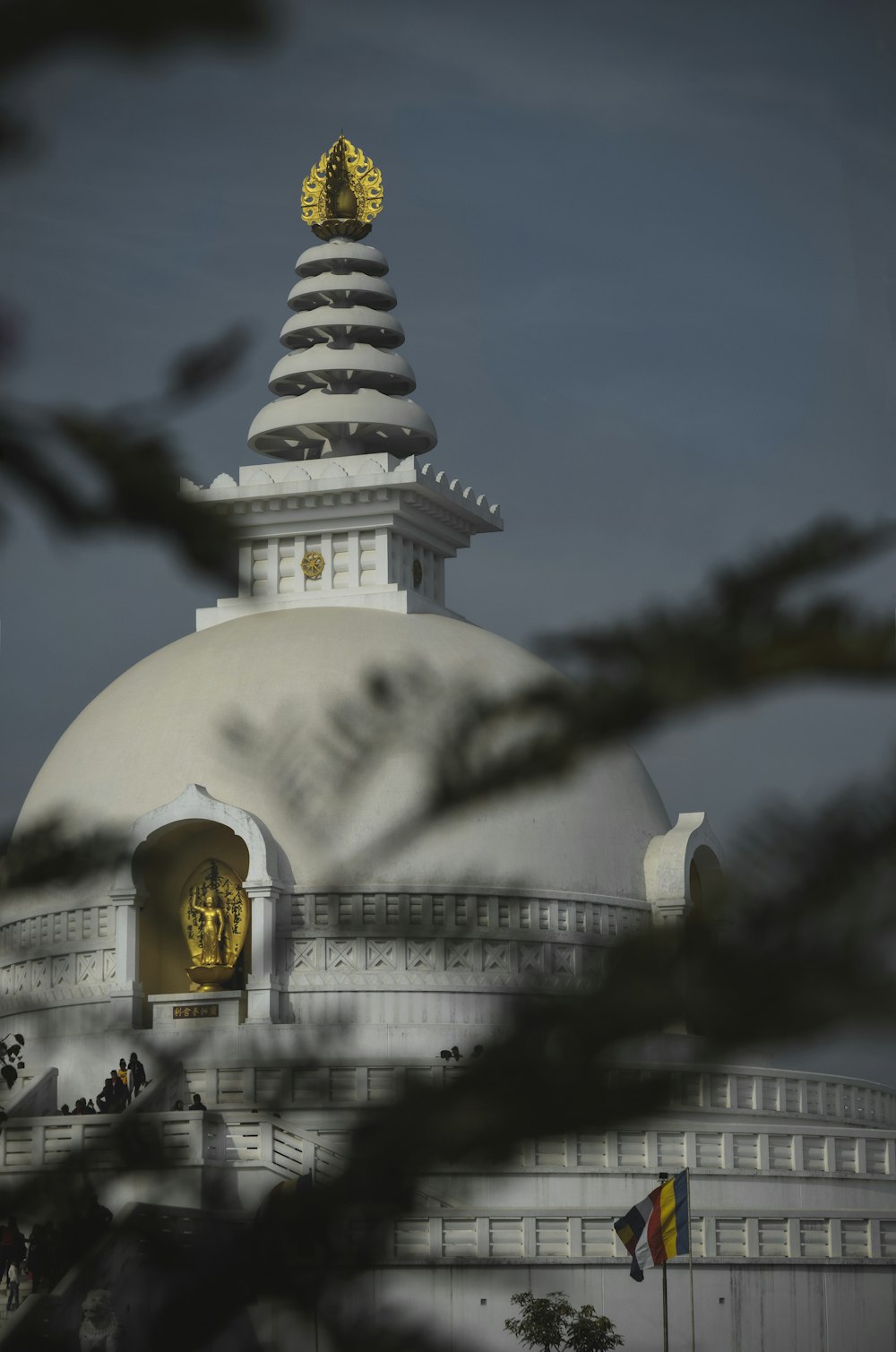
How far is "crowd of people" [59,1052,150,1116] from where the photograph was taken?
99.2 ft

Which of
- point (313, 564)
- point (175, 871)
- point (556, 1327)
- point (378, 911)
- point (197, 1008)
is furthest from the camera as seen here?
point (313, 564)

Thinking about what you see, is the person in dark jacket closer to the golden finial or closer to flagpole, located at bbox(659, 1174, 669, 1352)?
flagpole, located at bbox(659, 1174, 669, 1352)

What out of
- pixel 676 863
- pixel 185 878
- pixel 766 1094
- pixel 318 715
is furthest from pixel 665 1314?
pixel 185 878

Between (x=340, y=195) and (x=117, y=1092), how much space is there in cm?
2100

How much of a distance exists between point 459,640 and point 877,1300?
15202 mm

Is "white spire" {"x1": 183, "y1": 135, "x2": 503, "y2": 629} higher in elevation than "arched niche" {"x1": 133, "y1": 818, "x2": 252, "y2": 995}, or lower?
higher

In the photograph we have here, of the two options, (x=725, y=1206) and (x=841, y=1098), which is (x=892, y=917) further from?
(x=841, y=1098)

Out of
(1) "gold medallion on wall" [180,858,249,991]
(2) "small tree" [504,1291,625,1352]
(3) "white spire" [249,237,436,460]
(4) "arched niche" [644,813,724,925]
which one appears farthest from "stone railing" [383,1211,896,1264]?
(3) "white spire" [249,237,436,460]

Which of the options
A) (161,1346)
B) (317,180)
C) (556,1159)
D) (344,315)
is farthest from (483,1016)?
(161,1346)

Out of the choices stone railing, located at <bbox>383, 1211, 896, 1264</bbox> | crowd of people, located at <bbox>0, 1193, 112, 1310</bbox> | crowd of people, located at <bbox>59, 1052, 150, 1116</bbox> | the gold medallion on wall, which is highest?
the gold medallion on wall

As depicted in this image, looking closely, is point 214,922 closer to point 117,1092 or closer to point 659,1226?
point 117,1092

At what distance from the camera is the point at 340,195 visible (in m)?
43.4

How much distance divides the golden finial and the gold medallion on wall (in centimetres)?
1524

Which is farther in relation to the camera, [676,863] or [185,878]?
[676,863]
